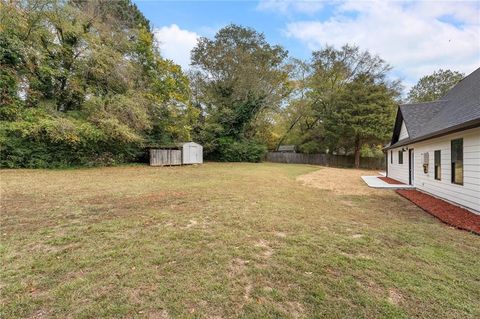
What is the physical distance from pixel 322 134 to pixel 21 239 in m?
24.2

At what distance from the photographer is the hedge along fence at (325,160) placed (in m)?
24.9

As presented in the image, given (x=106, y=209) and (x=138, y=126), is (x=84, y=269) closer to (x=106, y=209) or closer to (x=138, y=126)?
(x=106, y=209)

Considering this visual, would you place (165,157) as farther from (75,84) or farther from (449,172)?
(449,172)

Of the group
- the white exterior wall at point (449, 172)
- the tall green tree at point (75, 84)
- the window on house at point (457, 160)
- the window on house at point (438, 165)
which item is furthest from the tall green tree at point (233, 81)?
the window on house at point (457, 160)

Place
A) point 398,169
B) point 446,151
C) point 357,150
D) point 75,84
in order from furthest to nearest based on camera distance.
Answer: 1. point 357,150
2. point 75,84
3. point 398,169
4. point 446,151

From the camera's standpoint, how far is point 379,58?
23547 mm

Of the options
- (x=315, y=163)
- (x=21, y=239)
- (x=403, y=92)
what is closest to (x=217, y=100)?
(x=315, y=163)

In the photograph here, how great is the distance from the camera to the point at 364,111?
70.2 ft

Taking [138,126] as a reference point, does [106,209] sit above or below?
below

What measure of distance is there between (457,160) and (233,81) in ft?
65.1

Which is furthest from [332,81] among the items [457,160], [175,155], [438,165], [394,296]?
[394,296]

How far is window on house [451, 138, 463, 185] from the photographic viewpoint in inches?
244

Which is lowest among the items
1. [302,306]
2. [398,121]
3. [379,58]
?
[302,306]

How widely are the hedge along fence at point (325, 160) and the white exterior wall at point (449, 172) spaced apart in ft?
51.7
